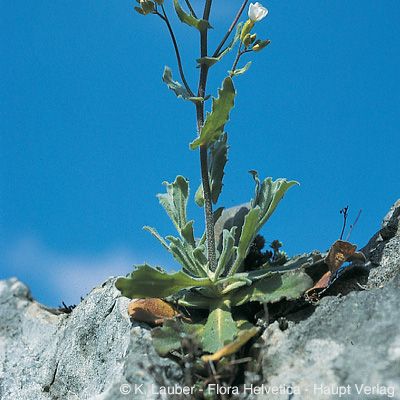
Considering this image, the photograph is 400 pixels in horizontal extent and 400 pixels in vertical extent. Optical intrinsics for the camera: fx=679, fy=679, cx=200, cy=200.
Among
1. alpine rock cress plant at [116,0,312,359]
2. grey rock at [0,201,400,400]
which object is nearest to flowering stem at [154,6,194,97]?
alpine rock cress plant at [116,0,312,359]

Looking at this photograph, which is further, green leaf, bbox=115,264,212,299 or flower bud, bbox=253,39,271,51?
flower bud, bbox=253,39,271,51

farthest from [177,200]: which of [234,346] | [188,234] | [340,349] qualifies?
[340,349]

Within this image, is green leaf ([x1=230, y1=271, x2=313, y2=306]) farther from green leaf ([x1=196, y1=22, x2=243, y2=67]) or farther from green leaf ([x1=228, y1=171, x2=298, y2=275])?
green leaf ([x1=196, y1=22, x2=243, y2=67])

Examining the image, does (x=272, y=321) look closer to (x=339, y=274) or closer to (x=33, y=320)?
(x=339, y=274)

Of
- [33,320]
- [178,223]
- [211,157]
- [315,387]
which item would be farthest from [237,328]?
[33,320]

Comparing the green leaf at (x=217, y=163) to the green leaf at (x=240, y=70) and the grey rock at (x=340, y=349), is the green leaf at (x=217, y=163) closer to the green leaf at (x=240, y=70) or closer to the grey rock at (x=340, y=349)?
the green leaf at (x=240, y=70)

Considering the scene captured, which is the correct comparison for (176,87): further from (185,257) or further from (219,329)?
(219,329)

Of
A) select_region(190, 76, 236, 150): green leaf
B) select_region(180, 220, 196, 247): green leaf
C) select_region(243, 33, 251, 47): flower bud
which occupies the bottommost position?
select_region(180, 220, 196, 247): green leaf
